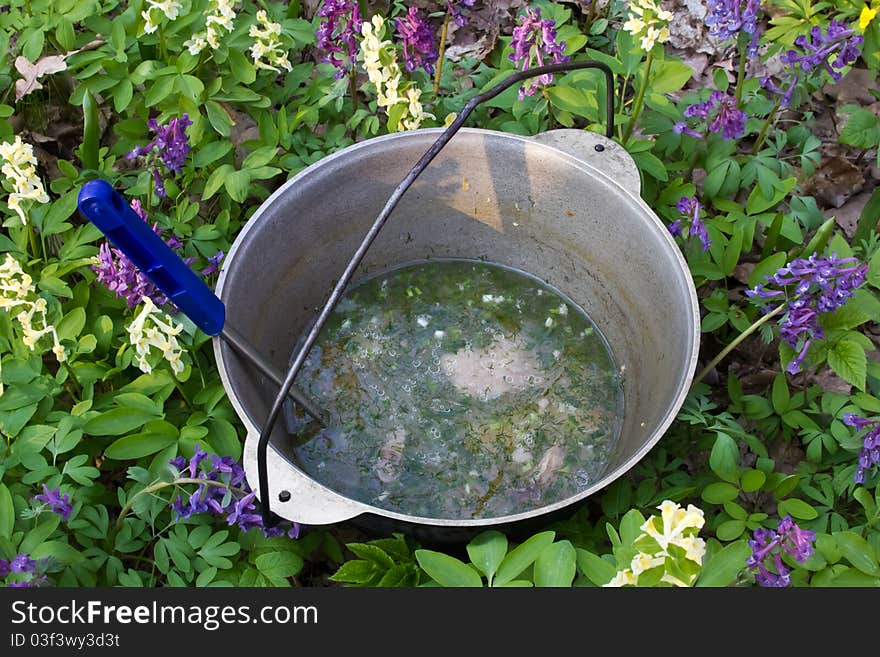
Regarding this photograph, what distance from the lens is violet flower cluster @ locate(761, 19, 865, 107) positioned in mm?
1744

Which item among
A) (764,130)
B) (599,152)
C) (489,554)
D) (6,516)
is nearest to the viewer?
(489,554)

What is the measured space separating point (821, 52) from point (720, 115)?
0.76 ft

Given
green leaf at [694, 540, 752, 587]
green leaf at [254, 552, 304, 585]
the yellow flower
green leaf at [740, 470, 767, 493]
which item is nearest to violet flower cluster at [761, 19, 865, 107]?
the yellow flower

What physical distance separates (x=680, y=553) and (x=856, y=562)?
541 mm

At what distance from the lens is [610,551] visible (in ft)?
5.37

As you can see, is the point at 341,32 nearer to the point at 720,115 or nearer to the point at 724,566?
the point at 720,115

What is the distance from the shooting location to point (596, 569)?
51.9 inches

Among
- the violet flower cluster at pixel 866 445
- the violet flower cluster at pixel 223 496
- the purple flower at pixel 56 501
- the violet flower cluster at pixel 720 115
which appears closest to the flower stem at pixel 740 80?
the violet flower cluster at pixel 720 115

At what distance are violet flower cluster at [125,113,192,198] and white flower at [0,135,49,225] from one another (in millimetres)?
232

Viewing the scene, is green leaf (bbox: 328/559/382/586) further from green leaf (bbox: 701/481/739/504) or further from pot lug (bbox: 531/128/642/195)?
pot lug (bbox: 531/128/642/195)

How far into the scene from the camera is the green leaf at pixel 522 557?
1311 mm

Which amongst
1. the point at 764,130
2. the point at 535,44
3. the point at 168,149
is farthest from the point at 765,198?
the point at 168,149

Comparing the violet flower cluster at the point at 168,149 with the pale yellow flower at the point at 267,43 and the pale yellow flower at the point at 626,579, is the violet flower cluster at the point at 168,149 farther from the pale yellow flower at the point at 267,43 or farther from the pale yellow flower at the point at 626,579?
the pale yellow flower at the point at 626,579

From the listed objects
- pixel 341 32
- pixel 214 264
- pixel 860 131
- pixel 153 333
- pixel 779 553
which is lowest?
pixel 779 553
